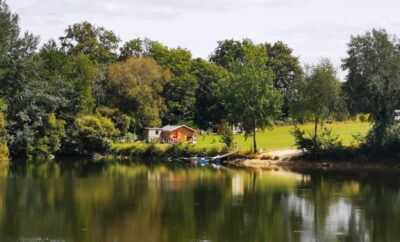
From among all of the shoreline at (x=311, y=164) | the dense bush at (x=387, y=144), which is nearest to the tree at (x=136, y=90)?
the shoreline at (x=311, y=164)

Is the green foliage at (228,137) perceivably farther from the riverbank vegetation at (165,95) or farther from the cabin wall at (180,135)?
the cabin wall at (180,135)

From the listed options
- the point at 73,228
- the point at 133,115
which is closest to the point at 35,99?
the point at 133,115

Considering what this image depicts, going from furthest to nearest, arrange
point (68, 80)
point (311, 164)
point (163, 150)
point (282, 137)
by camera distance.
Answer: point (68, 80) < point (282, 137) < point (163, 150) < point (311, 164)

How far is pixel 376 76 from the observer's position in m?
70.6

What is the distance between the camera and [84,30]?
402 ft

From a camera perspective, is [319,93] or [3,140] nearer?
[319,93]

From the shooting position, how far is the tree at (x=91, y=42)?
120 meters

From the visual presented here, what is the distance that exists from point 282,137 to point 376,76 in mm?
23485

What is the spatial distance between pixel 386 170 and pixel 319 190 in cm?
2100

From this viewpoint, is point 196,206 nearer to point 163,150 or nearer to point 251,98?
point 251,98

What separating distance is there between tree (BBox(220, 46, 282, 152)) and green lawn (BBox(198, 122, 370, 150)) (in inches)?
172

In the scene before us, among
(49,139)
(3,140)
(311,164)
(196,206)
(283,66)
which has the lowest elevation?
(196,206)

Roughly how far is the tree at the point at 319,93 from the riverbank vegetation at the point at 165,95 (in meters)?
0.11

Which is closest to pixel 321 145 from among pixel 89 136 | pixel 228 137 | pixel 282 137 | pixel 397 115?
pixel 397 115
